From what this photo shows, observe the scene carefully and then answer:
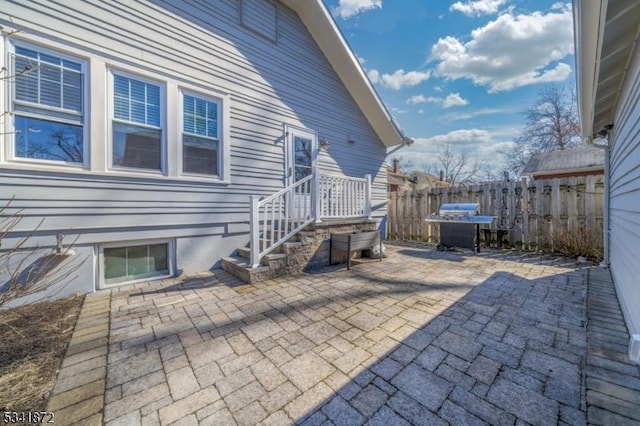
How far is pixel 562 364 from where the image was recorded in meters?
1.91

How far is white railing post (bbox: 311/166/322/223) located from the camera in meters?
4.71

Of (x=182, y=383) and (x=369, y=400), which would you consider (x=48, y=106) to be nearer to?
(x=182, y=383)

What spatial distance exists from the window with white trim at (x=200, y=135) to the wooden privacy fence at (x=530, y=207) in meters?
6.16

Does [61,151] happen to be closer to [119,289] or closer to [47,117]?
[47,117]

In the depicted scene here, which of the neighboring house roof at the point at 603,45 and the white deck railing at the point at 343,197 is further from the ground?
the neighboring house roof at the point at 603,45

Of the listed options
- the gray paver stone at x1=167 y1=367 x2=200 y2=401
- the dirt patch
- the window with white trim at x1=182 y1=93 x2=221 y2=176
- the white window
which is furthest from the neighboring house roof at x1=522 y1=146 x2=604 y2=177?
the dirt patch

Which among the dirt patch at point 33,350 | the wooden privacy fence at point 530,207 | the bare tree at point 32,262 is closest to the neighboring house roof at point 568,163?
the wooden privacy fence at point 530,207

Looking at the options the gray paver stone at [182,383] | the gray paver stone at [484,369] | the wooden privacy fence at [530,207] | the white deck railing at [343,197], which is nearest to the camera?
the gray paver stone at [182,383]

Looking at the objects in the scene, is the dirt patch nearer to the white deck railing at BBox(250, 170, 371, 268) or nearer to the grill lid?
the white deck railing at BBox(250, 170, 371, 268)

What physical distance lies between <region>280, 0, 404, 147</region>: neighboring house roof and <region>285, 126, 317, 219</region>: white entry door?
203 cm

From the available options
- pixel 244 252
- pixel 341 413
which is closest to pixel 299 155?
pixel 244 252

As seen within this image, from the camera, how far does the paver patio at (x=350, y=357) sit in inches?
58.0

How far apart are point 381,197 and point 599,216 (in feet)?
16.1

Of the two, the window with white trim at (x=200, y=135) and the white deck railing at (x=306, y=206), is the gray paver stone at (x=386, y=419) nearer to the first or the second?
the white deck railing at (x=306, y=206)
